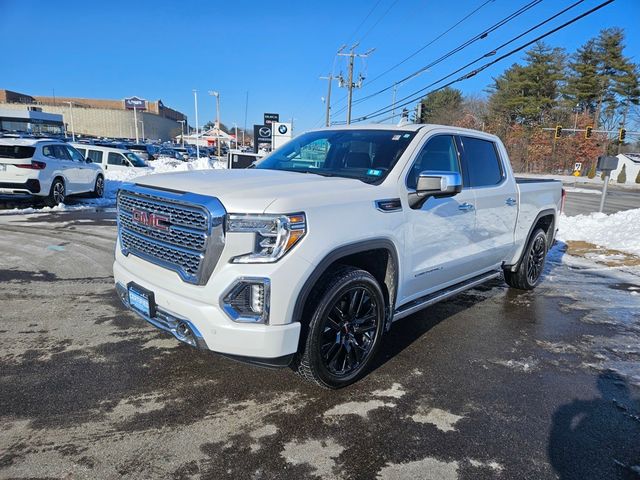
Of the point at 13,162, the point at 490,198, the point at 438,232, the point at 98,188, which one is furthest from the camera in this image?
the point at 98,188

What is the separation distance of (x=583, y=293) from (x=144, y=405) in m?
5.98

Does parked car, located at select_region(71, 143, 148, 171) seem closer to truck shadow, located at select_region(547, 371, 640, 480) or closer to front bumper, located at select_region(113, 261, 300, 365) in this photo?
front bumper, located at select_region(113, 261, 300, 365)

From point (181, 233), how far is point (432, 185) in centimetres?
190

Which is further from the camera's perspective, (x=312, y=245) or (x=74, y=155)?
(x=74, y=155)

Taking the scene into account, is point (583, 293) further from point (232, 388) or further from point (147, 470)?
point (147, 470)

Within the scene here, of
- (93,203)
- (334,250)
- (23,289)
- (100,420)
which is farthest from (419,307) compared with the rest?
(93,203)

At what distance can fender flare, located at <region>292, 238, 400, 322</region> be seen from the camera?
275cm

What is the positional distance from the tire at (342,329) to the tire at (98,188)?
1317cm

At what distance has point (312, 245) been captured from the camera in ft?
8.98

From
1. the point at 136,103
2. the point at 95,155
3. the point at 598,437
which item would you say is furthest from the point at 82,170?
the point at 136,103

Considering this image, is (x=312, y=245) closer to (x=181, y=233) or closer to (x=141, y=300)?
(x=181, y=233)

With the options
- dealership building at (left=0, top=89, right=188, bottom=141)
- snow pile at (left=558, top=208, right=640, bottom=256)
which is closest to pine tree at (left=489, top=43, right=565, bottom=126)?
snow pile at (left=558, top=208, right=640, bottom=256)

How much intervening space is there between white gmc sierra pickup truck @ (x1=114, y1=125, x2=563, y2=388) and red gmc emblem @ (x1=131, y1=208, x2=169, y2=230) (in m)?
0.02

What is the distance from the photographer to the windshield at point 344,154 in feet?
12.2
